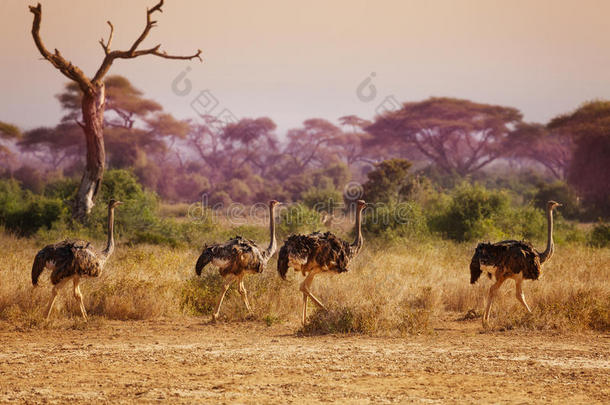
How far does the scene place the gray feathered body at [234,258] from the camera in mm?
8750

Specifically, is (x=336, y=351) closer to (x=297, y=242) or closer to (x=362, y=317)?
(x=362, y=317)

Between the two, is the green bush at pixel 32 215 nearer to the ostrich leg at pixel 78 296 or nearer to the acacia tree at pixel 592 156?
the ostrich leg at pixel 78 296

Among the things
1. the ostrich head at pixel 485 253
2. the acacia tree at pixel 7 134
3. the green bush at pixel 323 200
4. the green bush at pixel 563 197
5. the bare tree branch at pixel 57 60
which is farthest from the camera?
the acacia tree at pixel 7 134

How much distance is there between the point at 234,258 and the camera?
8.75 metres

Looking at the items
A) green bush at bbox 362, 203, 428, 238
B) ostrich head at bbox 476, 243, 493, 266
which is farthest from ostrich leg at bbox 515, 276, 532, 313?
green bush at bbox 362, 203, 428, 238

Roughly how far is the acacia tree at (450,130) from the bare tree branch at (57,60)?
886 inches

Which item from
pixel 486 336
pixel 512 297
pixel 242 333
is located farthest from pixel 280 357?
pixel 512 297

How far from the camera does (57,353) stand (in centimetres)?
712

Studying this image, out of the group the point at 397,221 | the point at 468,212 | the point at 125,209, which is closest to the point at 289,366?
the point at 397,221

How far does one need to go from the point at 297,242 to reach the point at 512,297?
318cm

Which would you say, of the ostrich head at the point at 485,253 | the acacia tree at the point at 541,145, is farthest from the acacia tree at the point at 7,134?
the ostrich head at the point at 485,253

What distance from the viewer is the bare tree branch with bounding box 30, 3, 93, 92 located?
1485 cm

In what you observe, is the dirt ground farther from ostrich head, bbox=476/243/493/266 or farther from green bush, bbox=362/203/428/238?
green bush, bbox=362/203/428/238

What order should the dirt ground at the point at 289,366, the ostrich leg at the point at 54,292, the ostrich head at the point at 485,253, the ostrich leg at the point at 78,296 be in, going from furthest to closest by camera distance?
the ostrich head at the point at 485,253 < the ostrich leg at the point at 78,296 < the ostrich leg at the point at 54,292 < the dirt ground at the point at 289,366
